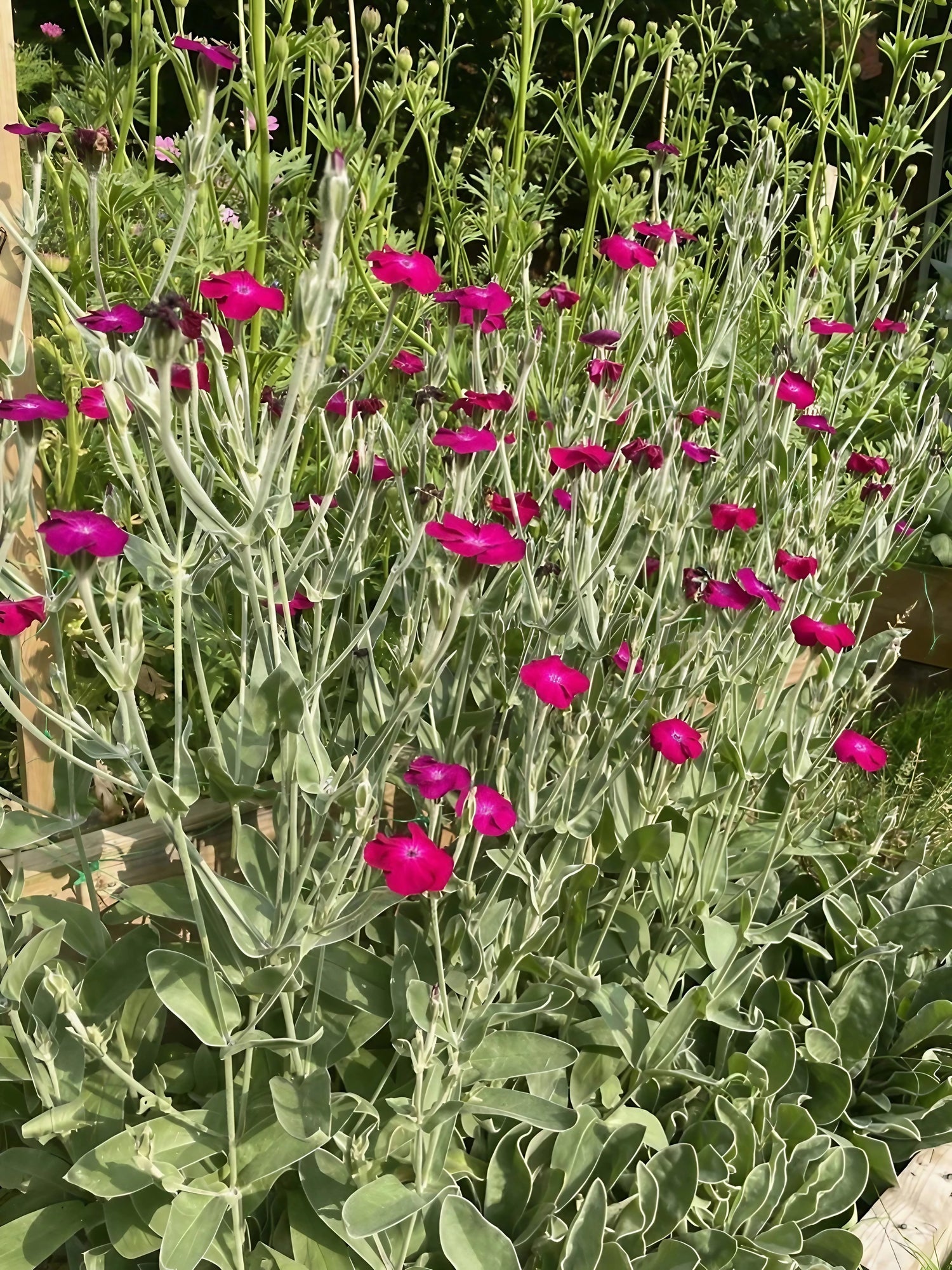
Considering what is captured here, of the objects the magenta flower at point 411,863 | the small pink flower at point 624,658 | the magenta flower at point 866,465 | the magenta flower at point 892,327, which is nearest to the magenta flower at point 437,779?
the magenta flower at point 411,863

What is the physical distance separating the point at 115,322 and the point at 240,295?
0.13 m

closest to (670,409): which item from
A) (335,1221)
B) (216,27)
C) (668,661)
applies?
(668,661)

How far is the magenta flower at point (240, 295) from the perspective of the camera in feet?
3.43

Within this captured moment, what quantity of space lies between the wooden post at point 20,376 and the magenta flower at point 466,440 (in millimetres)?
488

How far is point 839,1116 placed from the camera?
4.78ft

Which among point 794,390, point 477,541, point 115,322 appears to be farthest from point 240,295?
point 794,390

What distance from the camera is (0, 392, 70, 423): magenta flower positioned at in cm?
87

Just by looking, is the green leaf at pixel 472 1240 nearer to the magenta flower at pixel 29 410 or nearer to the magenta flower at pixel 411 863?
the magenta flower at pixel 411 863

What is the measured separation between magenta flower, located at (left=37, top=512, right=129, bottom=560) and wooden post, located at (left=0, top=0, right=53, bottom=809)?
0.41 meters

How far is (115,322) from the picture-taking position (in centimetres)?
99

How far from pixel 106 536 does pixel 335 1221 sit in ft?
2.36

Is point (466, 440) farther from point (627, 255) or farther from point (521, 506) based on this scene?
point (627, 255)

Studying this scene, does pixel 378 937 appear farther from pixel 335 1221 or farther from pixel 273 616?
pixel 273 616

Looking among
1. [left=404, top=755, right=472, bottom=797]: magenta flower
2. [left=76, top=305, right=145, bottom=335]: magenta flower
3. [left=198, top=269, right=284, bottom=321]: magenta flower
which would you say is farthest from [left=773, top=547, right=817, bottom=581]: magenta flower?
[left=76, top=305, right=145, bottom=335]: magenta flower
